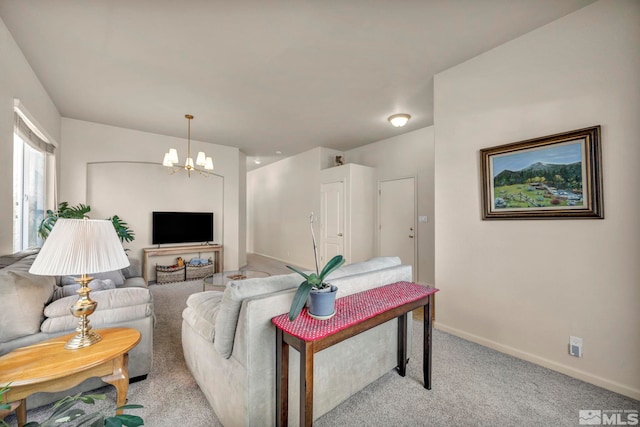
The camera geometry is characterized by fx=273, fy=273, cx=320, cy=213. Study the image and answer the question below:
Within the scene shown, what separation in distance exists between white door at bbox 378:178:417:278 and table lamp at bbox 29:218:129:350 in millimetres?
4152

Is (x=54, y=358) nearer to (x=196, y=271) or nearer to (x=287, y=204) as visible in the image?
(x=196, y=271)

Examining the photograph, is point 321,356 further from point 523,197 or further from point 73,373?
point 523,197

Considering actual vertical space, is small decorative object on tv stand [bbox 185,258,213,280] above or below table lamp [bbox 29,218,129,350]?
below

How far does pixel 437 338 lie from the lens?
2.69 m

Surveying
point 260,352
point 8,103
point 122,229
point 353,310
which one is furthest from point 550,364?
point 122,229

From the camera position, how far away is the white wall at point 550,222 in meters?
1.87

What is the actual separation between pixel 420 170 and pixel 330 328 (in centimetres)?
391

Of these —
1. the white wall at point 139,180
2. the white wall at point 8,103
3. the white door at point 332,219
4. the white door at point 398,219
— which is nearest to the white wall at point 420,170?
the white door at point 398,219

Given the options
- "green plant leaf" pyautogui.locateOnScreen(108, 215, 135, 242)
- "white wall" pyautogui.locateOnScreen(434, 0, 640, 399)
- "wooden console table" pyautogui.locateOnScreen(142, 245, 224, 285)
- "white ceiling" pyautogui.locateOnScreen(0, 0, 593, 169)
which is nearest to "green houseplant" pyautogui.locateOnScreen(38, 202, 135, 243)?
"green plant leaf" pyautogui.locateOnScreen(108, 215, 135, 242)

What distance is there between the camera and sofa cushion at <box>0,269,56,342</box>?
1.50 m

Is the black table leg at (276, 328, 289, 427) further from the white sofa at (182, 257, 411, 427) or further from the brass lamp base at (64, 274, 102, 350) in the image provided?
the brass lamp base at (64, 274, 102, 350)

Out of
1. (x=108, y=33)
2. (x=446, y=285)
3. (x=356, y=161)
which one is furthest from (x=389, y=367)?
Answer: (x=356, y=161)

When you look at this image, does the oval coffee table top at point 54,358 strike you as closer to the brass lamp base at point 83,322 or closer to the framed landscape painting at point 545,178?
the brass lamp base at point 83,322

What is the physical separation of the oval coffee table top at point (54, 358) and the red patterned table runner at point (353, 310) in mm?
892
